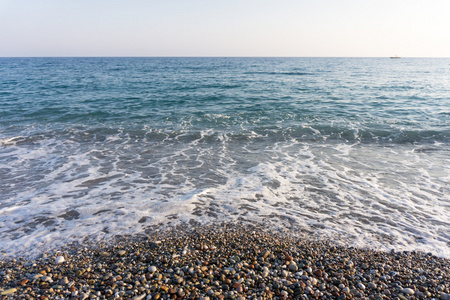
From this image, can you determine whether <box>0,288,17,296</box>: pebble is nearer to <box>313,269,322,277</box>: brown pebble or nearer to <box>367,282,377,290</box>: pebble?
<box>313,269,322,277</box>: brown pebble

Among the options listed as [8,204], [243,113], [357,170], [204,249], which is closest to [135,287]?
[204,249]

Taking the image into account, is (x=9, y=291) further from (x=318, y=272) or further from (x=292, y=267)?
(x=318, y=272)

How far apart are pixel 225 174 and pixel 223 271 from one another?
4.26m

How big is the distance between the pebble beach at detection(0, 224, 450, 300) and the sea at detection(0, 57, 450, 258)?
1.33ft

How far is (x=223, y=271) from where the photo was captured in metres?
3.86

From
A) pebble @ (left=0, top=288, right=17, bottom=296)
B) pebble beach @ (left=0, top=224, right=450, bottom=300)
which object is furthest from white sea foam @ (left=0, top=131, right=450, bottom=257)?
pebble @ (left=0, top=288, right=17, bottom=296)

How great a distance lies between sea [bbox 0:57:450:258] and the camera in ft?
17.2

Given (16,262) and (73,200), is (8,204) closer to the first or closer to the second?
(73,200)

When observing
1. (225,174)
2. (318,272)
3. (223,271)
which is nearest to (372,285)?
(318,272)

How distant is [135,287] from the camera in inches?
139

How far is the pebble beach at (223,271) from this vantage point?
137 inches

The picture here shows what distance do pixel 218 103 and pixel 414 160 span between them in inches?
522

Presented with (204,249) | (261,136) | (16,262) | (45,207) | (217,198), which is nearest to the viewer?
(16,262)

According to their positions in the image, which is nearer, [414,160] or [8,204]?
[8,204]
